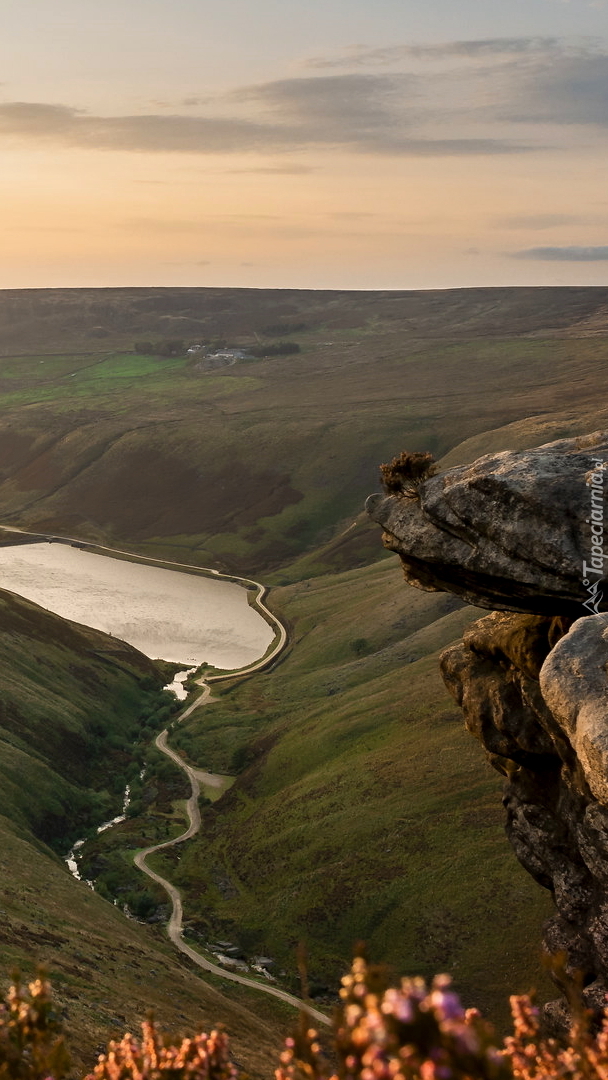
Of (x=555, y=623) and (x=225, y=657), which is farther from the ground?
(x=555, y=623)

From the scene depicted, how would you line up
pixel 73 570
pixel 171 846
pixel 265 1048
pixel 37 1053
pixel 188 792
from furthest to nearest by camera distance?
pixel 73 570 → pixel 188 792 → pixel 171 846 → pixel 265 1048 → pixel 37 1053

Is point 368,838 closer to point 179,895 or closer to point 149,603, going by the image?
point 179,895

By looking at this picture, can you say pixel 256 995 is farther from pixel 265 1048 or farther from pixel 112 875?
pixel 112 875

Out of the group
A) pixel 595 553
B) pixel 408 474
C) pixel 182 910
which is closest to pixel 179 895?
pixel 182 910

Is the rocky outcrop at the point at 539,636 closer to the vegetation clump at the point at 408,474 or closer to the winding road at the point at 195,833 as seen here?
the vegetation clump at the point at 408,474

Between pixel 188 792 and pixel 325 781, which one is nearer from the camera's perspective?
pixel 325 781

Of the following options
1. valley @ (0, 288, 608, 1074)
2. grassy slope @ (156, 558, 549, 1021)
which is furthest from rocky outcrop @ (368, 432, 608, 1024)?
grassy slope @ (156, 558, 549, 1021)

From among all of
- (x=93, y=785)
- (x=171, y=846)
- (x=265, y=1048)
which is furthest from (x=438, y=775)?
(x=93, y=785)
